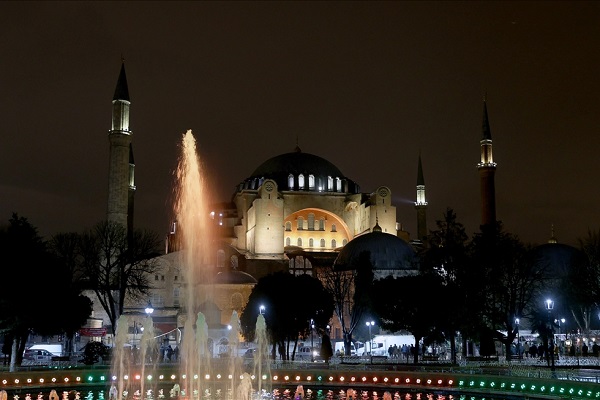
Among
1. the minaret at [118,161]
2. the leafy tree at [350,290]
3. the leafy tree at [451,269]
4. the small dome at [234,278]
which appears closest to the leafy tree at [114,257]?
the minaret at [118,161]

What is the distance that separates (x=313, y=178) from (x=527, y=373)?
5322 cm

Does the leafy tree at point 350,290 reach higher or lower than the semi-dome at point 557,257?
lower

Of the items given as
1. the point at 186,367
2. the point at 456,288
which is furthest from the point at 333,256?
the point at 186,367

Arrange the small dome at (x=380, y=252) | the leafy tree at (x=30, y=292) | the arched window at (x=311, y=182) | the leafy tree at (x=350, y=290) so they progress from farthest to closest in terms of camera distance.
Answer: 1. the arched window at (x=311, y=182)
2. the small dome at (x=380, y=252)
3. the leafy tree at (x=350, y=290)
4. the leafy tree at (x=30, y=292)

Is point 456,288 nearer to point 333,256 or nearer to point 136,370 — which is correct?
point 136,370

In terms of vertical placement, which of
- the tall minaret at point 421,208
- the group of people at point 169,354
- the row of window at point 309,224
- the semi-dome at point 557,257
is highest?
the tall minaret at point 421,208

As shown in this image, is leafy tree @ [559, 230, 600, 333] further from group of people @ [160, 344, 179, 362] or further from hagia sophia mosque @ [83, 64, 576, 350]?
group of people @ [160, 344, 179, 362]

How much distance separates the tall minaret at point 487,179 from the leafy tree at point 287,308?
57.7 ft

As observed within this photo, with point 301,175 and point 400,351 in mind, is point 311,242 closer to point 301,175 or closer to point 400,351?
point 301,175

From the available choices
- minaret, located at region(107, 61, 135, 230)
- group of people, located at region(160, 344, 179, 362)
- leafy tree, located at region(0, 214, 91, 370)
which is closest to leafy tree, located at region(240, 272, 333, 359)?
group of people, located at region(160, 344, 179, 362)

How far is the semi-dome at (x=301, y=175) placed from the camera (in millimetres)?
76812

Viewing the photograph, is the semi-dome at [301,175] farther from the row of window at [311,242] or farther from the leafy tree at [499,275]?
the leafy tree at [499,275]

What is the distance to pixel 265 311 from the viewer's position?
155 feet

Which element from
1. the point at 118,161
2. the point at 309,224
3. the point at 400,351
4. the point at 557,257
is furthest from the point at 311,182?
the point at 400,351
